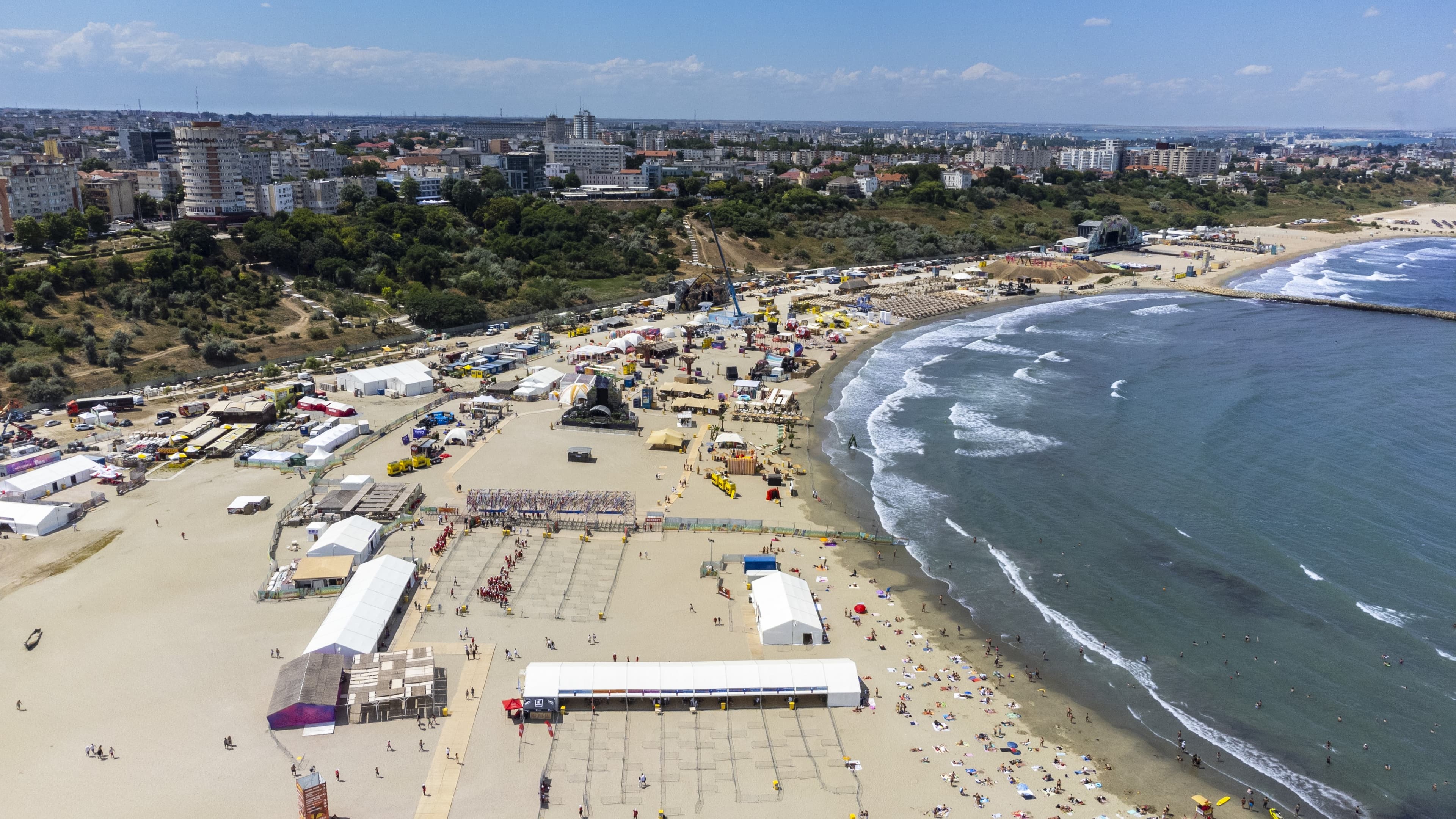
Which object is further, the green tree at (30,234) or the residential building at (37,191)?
the residential building at (37,191)

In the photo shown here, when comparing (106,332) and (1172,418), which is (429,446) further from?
(1172,418)

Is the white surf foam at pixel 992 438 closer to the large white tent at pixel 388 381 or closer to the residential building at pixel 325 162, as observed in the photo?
the large white tent at pixel 388 381

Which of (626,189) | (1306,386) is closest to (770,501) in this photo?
(1306,386)

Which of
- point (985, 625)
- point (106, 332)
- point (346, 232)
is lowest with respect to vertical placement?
point (985, 625)

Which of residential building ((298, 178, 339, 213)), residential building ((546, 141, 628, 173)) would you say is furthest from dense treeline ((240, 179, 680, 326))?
residential building ((546, 141, 628, 173))

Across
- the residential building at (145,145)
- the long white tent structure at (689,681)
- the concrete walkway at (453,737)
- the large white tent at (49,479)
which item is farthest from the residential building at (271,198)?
the long white tent structure at (689,681)

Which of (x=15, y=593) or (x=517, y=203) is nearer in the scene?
(x=15, y=593)

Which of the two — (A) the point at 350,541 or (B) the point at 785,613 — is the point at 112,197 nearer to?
(A) the point at 350,541
